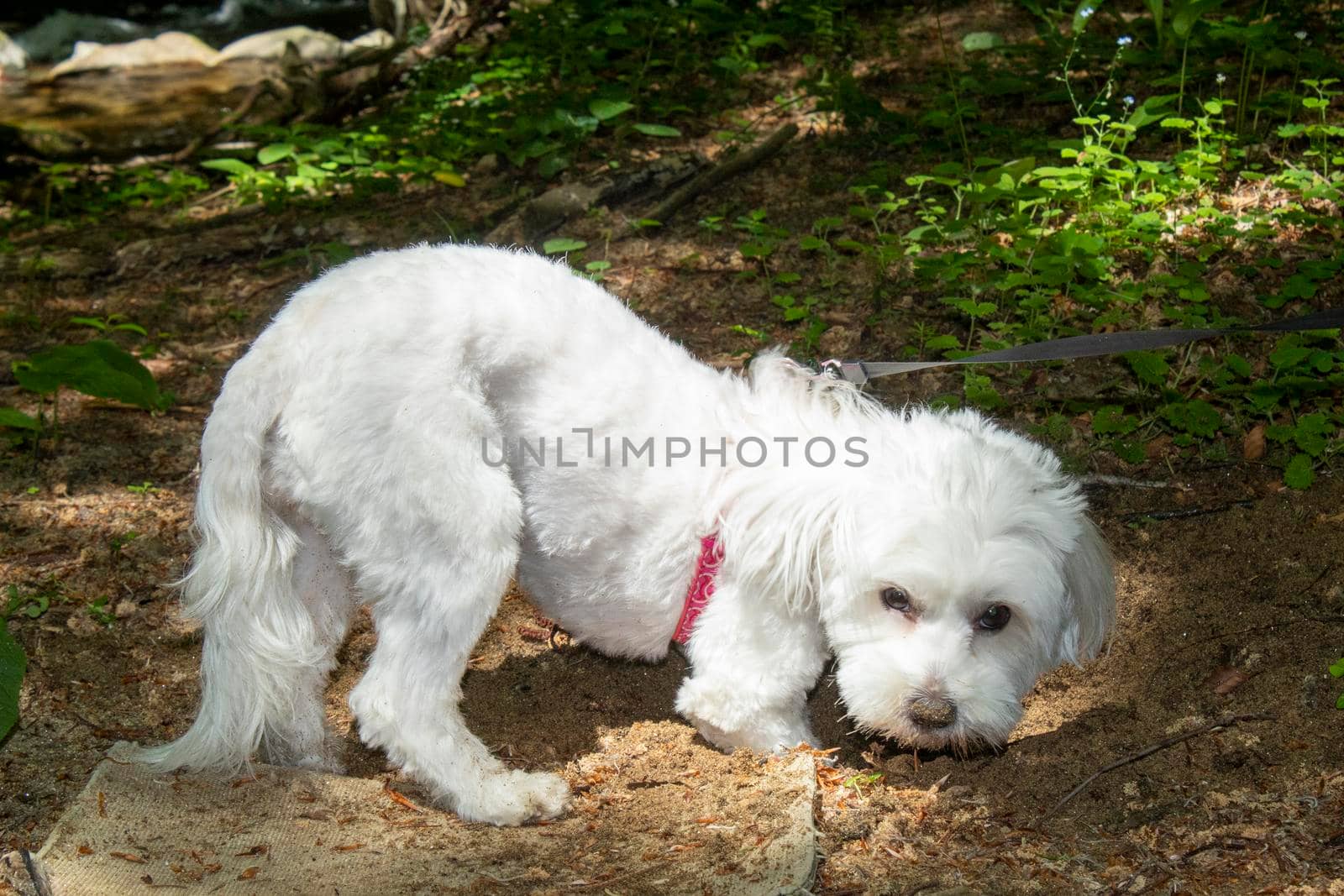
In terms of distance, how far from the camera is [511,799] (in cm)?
305

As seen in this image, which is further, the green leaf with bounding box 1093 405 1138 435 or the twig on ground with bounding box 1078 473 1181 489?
the green leaf with bounding box 1093 405 1138 435

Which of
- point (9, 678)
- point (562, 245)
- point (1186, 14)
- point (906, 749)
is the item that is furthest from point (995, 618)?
point (1186, 14)

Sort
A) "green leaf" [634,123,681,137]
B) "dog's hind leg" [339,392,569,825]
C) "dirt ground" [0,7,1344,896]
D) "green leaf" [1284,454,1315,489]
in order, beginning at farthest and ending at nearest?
"green leaf" [634,123,681,137] < "green leaf" [1284,454,1315,489] < "dog's hind leg" [339,392,569,825] < "dirt ground" [0,7,1344,896]

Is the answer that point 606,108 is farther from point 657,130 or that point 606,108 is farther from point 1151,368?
point 1151,368

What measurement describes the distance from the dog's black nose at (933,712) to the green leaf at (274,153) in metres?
5.34

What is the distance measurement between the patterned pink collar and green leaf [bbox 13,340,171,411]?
249cm

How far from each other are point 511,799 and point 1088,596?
5.43 ft

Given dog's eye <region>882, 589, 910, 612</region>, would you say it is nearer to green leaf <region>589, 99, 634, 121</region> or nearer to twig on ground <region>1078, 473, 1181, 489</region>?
twig on ground <region>1078, 473, 1181, 489</region>

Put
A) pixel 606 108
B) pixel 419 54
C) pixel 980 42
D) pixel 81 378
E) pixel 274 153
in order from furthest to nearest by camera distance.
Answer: pixel 419 54
pixel 980 42
pixel 274 153
pixel 606 108
pixel 81 378

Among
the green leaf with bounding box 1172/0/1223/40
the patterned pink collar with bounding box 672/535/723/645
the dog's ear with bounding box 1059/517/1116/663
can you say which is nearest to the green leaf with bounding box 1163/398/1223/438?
the dog's ear with bounding box 1059/517/1116/663

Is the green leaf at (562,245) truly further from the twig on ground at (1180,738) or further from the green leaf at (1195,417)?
the twig on ground at (1180,738)

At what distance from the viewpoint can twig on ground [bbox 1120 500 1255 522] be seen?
3.98 m

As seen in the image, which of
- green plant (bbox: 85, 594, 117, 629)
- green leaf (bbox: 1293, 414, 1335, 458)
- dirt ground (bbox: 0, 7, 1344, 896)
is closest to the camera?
dirt ground (bbox: 0, 7, 1344, 896)

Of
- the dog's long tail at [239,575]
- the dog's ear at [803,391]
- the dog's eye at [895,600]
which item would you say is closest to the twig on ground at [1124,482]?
the dog's ear at [803,391]
